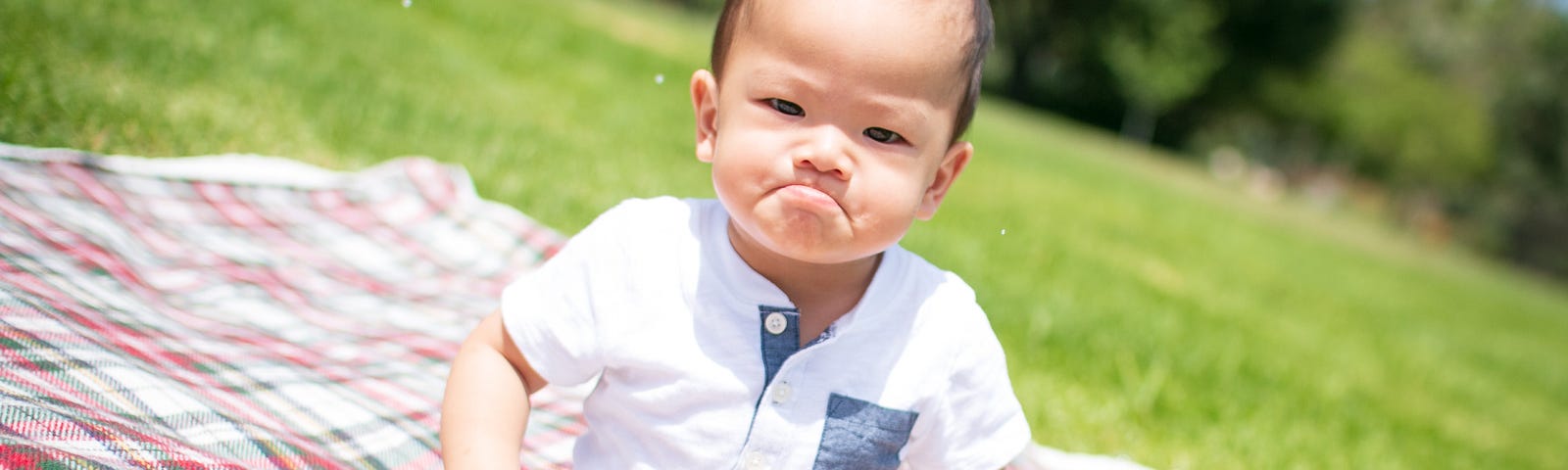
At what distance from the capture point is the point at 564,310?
62.1 inches

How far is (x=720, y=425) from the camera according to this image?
1543mm

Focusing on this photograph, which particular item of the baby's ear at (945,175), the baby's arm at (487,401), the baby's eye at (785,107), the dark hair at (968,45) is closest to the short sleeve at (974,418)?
the baby's ear at (945,175)

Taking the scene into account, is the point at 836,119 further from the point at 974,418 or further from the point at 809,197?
the point at 974,418

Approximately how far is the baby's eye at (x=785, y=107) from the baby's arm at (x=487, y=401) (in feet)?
1.67

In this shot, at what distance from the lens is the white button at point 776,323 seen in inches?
61.6

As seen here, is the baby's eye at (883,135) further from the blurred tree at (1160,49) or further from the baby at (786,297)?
the blurred tree at (1160,49)

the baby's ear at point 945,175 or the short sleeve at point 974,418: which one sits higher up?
the baby's ear at point 945,175

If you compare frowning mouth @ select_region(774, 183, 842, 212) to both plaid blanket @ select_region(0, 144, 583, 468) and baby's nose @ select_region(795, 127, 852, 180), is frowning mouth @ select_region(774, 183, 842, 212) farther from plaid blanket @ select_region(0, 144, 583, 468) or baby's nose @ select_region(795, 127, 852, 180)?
plaid blanket @ select_region(0, 144, 583, 468)

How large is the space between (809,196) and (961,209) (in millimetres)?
4782

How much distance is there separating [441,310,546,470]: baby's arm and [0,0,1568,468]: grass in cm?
104

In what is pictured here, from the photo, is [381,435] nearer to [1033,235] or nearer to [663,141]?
[663,141]

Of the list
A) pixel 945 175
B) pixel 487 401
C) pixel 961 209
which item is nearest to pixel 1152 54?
pixel 961 209

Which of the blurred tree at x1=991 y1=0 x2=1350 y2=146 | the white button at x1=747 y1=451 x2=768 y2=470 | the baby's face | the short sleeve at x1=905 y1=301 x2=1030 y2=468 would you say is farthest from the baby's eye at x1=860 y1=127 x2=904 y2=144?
the blurred tree at x1=991 y1=0 x2=1350 y2=146

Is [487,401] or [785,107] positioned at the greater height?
[785,107]
